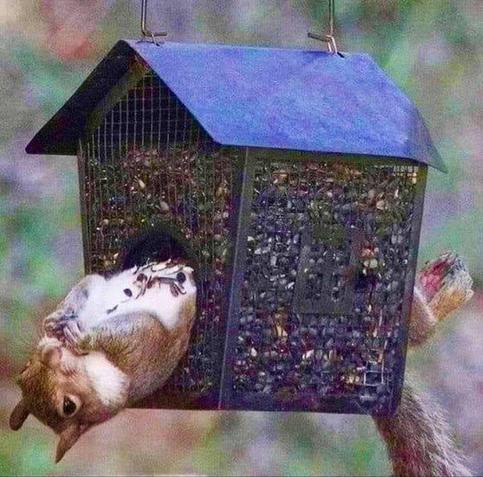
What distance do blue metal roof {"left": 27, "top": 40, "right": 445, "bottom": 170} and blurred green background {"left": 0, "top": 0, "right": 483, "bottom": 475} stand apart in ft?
4.14

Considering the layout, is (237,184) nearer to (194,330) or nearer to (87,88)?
(194,330)

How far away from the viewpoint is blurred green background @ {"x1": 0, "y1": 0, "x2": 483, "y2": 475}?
4125 millimetres

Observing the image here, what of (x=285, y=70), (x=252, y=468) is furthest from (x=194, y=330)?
(x=252, y=468)

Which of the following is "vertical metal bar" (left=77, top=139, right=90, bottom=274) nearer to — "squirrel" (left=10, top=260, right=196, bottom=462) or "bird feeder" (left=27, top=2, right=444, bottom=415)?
"bird feeder" (left=27, top=2, right=444, bottom=415)

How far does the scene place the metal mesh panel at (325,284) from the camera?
2559 millimetres

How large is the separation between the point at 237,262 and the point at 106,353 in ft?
0.96

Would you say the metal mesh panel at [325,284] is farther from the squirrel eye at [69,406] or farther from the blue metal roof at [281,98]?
the squirrel eye at [69,406]

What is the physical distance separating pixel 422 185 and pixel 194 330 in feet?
1.79

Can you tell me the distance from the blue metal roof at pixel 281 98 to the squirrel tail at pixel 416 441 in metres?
0.58

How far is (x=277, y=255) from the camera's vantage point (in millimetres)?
2568

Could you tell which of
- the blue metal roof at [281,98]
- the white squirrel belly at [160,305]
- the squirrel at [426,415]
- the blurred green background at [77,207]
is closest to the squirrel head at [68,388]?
the white squirrel belly at [160,305]

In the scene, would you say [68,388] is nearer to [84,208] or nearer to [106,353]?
[106,353]

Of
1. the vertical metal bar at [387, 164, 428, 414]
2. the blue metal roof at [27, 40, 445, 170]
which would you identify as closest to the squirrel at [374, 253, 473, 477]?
the vertical metal bar at [387, 164, 428, 414]

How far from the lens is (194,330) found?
2.60 metres
